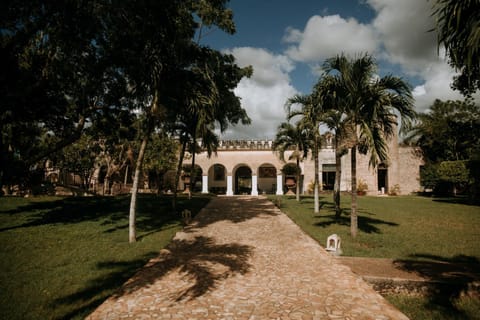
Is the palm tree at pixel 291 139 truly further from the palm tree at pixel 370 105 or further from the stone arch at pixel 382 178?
the stone arch at pixel 382 178

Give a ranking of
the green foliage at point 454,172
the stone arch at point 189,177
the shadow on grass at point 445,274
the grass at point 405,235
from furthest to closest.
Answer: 1. the stone arch at point 189,177
2. the green foliage at point 454,172
3. the grass at point 405,235
4. the shadow on grass at point 445,274

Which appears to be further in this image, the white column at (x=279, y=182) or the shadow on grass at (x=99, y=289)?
the white column at (x=279, y=182)

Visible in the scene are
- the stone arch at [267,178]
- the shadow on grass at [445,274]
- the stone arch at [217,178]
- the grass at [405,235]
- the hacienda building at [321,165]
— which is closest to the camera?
the shadow on grass at [445,274]

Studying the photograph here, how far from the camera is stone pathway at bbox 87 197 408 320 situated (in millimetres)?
3420

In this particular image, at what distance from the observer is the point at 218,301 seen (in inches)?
146

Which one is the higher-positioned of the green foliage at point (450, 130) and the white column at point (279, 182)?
the green foliage at point (450, 130)

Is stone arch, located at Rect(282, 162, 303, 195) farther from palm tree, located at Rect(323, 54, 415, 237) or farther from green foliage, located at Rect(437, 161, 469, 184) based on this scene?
palm tree, located at Rect(323, 54, 415, 237)

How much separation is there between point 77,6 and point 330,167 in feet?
Result: 83.1

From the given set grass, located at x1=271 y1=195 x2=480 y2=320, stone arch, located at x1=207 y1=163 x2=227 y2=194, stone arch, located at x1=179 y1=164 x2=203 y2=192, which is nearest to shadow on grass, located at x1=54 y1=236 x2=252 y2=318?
grass, located at x1=271 y1=195 x2=480 y2=320

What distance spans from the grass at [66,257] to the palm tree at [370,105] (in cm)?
653

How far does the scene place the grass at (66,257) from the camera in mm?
3545

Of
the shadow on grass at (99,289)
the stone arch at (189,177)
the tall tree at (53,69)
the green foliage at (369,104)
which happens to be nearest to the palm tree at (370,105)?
the green foliage at (369,104)

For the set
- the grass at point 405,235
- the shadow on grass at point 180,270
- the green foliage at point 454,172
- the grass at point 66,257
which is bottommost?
the shadow on grass at point 180,270

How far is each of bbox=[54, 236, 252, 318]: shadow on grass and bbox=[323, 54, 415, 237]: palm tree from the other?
4.24 meters
